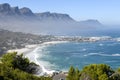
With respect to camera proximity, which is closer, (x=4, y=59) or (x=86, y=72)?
(x=86, y=72)

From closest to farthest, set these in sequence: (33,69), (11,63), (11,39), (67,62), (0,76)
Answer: (0,76) < (11,63) < (33,69) < (67,62) < (11,39)

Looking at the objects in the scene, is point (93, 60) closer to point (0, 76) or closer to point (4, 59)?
point (4, 59)

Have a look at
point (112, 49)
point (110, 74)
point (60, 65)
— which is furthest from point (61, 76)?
point (112, 49)

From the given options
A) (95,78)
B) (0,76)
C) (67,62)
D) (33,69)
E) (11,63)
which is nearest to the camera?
(0,76)

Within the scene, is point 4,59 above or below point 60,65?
above

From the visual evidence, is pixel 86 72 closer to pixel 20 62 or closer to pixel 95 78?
pixel 95 78

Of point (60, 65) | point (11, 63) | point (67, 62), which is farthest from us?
point (67, 62)

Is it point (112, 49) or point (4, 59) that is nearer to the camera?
point (4, 59)

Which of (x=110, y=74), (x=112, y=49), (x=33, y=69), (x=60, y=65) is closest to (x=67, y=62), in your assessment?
(x=60, y=65)

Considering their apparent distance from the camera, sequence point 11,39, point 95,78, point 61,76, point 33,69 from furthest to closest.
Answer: point 11,39, point 61,76, point 33,69, point 95,78
